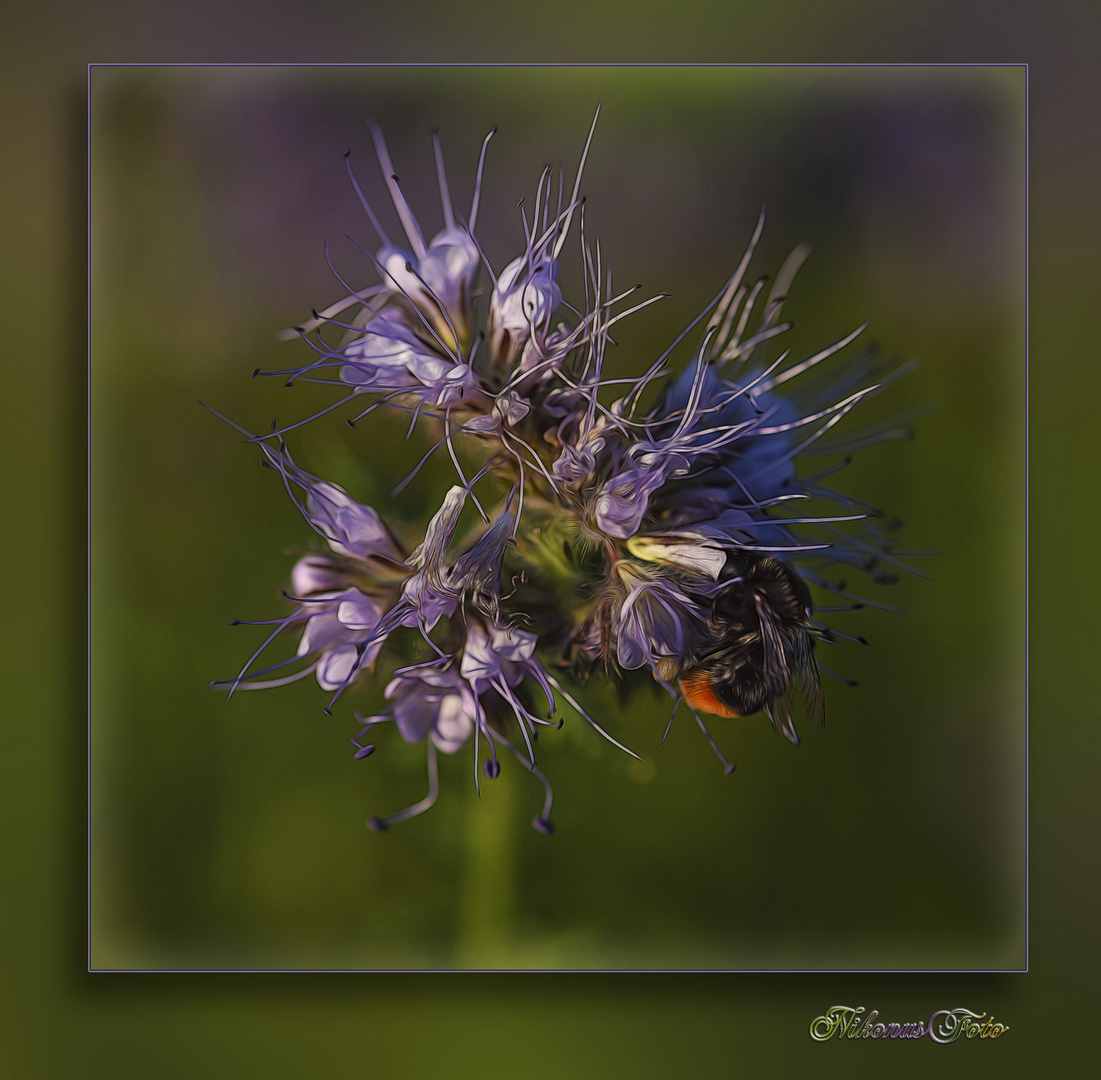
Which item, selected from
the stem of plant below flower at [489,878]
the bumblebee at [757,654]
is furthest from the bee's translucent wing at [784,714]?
the stem of plant below flower at [489,878]

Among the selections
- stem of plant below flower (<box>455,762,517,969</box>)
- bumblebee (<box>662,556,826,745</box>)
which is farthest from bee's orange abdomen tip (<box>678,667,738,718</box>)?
stem of plant below flower (<box>455,762,517,969</box>)

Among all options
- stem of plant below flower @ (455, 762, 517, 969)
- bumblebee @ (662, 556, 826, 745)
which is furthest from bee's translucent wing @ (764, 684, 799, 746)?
stem of plant below flower @ (455, 762, 517, 969)

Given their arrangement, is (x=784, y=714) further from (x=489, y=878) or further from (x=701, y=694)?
(x=489, y=878)

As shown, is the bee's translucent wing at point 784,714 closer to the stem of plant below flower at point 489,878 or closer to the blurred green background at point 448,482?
the blurred green background at point 448,482

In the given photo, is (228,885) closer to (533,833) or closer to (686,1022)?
(533,833)

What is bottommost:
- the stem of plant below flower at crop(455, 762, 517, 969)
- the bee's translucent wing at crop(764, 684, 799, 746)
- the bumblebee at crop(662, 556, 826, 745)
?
the stem of plant below flower at crop(455, 762, 517, 969)

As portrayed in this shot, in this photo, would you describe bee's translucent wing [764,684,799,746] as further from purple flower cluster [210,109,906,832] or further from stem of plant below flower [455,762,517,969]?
stem of plant below flower [455,762,517,969]

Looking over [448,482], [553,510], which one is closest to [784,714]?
[553,510]

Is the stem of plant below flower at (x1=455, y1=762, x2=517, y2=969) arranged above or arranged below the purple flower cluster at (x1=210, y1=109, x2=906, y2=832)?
below

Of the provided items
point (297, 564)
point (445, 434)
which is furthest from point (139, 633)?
point (445, 434)
